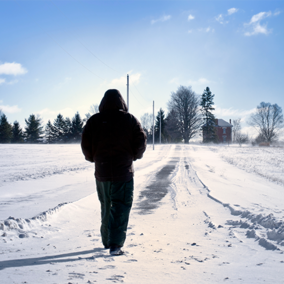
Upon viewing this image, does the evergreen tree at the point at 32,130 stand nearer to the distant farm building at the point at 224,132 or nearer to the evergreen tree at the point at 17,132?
the evergreen tree at the point at 17,132

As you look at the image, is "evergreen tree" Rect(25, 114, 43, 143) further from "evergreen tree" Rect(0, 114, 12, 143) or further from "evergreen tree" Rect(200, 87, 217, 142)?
"evergreen tree" Rect(200, 87, 217, 142)

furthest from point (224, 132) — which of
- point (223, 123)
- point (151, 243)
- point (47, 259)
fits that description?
point (47, 259)

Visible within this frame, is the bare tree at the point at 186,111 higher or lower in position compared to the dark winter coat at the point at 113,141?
higher

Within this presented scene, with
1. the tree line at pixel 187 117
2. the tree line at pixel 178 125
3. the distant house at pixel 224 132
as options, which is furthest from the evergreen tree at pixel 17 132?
the distant house at pixel 224 132

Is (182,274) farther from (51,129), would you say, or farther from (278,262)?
(51,129)

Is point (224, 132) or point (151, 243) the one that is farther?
point (224, 132)

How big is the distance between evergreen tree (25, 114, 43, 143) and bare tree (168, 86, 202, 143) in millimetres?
33879

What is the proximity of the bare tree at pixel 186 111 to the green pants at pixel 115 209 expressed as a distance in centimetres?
5396

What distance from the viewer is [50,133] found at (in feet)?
225

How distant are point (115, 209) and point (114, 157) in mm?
588

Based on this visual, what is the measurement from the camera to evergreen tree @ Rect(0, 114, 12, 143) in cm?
5494

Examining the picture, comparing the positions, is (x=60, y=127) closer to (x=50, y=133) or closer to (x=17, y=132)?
(x=50, y=133)

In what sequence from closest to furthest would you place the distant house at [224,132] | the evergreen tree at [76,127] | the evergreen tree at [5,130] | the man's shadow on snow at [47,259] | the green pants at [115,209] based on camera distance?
1. the man's shadow on snow at [47,259]
2. the green pants at [115,209]
3. the evergreen tree at [5,130]
4. the evergreen tree at [76,127]
5. the distant house at [224,132]

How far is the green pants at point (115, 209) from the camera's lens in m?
2.81
